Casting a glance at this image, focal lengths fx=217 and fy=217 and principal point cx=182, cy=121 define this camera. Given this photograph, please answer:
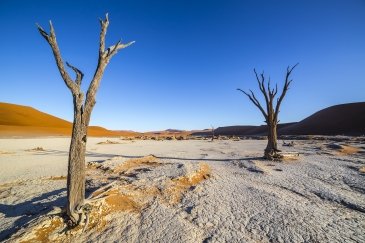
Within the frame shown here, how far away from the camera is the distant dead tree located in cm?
366

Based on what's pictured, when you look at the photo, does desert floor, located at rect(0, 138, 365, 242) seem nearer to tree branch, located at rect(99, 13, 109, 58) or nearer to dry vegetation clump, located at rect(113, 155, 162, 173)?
dry vegetation clump, located at rect(113, 155, 162, 173)

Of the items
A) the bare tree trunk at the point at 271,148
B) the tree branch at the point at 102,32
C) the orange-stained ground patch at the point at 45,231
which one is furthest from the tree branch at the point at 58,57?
the bare tree trunk at the point at 271,148

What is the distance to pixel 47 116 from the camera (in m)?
67.9

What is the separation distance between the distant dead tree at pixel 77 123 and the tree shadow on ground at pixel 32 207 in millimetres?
879

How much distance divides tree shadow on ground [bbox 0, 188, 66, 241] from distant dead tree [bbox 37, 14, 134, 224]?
0.88 metres

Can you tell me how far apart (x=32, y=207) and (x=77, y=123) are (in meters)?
2.85

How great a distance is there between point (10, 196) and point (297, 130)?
152 ft

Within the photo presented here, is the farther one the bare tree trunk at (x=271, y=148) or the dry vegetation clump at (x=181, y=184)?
the bare tree trunk at (x=271, y=148)

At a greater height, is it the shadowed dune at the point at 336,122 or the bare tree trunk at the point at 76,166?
the shadowed dune at the point at 336,122

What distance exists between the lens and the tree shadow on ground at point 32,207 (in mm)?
4280

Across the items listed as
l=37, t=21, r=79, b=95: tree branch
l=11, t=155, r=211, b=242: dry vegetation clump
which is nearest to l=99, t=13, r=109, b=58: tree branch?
l=37, t=21, r=79, b=95: tree branch

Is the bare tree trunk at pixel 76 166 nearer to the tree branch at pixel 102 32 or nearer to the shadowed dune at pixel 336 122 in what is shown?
the tree branch at pixel 102 32

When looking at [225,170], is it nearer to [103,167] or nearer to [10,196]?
[103,167]

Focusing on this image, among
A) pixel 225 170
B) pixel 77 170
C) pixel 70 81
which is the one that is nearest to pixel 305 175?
pixel 225 170
